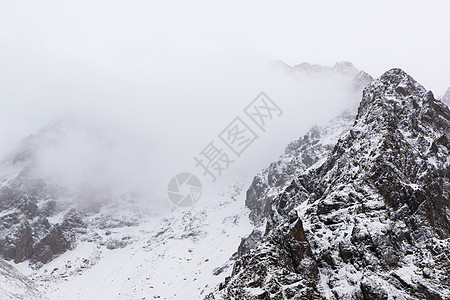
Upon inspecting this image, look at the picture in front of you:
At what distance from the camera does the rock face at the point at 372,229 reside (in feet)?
105

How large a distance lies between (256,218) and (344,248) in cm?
6949

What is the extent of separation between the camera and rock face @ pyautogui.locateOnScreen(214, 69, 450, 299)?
3194 cm

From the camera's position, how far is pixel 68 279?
93.5 m

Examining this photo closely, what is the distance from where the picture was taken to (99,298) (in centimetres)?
8031

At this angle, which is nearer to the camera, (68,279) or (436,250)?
(436,250)

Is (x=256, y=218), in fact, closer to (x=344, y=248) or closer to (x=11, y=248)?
(x=344, y=248)

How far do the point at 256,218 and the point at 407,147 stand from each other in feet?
208

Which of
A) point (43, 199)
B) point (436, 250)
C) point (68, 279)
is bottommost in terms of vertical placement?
point (436, 250)

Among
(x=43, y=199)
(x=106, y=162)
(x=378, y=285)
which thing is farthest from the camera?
(x=106, y=162)

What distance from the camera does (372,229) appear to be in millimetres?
34812

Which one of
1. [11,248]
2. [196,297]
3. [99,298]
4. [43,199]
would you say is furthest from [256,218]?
[43,199]

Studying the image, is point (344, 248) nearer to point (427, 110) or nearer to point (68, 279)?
point (427, 110)

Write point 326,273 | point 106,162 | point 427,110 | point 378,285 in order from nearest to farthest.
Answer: point 378,285 < point 326,273 < point 427,110 < point 106,162

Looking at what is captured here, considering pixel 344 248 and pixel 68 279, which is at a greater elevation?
pixel 68 279
